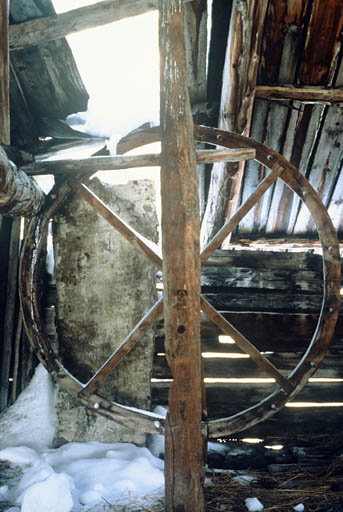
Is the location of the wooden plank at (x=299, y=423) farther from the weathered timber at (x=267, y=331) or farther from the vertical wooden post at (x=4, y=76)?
the vertical wooden post at (x=4, y=76)

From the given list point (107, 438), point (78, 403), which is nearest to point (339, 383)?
point (107, 438)

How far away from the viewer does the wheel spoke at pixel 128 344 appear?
2201 millimetres

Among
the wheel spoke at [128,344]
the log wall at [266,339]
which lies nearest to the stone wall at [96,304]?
the log wall at [266,339]

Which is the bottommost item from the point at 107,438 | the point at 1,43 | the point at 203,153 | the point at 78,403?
the point at 107,438

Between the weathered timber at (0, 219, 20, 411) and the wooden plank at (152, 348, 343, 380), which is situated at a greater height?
the weathered timber at (0, 219, 20, 411)

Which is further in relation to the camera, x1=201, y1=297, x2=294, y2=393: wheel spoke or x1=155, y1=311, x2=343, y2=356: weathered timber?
x1=155, y1=311, x2=343, y2=356: weathered timber

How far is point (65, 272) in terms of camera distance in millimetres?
2842

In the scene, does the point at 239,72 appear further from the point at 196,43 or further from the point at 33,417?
the point at 33,417

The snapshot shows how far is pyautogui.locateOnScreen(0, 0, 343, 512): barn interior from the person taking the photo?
2316 millimetres

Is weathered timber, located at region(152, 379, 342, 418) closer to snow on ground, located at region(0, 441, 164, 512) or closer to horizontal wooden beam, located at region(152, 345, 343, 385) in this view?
horizontal wooden beam, located at region(152, 345, 343, 385)

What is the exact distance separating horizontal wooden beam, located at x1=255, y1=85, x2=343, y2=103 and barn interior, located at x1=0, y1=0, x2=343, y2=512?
0.01 meters

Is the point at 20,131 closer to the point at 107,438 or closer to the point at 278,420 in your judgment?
the point at 107,438

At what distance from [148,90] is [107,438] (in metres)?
3.31

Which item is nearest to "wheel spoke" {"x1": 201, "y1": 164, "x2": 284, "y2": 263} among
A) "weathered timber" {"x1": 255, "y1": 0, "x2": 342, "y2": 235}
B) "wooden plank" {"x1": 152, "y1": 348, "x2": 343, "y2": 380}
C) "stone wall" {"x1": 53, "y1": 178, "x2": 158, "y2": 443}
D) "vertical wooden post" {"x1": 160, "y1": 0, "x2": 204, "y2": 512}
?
"vertical wooden post" {"x1": 160, "y1": 0, "x2": 204, "y2": 512}
